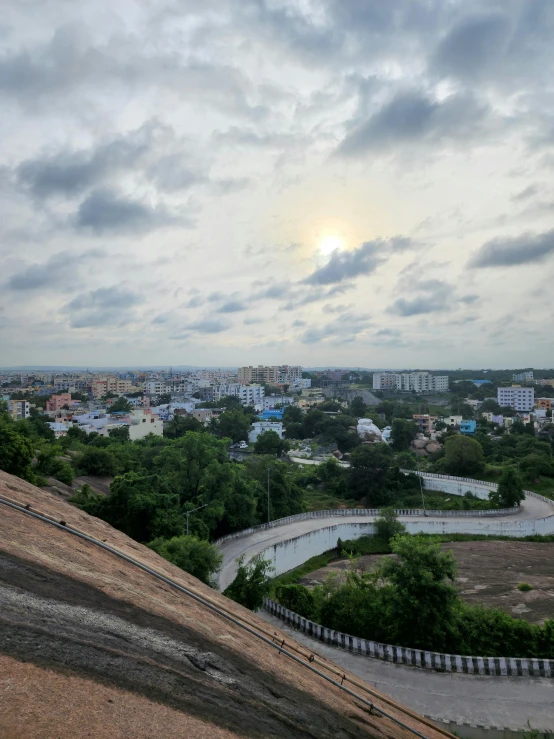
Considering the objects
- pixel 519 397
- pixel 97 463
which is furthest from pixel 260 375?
pixel 97 463

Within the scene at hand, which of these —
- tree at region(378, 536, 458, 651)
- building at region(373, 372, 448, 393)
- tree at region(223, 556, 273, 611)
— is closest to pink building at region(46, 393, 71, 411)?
tree at region(223, 556, 273, 611)

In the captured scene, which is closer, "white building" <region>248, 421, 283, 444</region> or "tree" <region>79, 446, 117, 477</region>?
"tree" <region>79, 446, 117, 477</region>

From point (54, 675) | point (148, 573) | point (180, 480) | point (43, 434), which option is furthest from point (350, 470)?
point (54, 675)

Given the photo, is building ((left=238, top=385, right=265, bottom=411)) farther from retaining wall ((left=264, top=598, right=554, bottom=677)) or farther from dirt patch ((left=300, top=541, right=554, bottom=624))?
retaining wall ((left=264, top=598, right=554, bottom=677))

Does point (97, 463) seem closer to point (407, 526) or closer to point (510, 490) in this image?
point (407, 526)

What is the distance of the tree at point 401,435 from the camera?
63.7 m

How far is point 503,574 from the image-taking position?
26.0m

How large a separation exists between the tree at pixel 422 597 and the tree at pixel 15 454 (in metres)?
16.4

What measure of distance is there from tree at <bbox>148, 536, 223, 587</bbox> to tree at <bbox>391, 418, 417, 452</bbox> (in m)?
48.3

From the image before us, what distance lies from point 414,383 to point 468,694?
6100 inches

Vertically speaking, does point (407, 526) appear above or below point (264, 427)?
below

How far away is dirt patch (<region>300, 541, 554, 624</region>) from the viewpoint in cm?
2160

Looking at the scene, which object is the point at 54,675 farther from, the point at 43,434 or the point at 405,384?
the point at 405,384

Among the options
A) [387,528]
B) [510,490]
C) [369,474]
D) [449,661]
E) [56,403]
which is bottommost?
[387,528]
